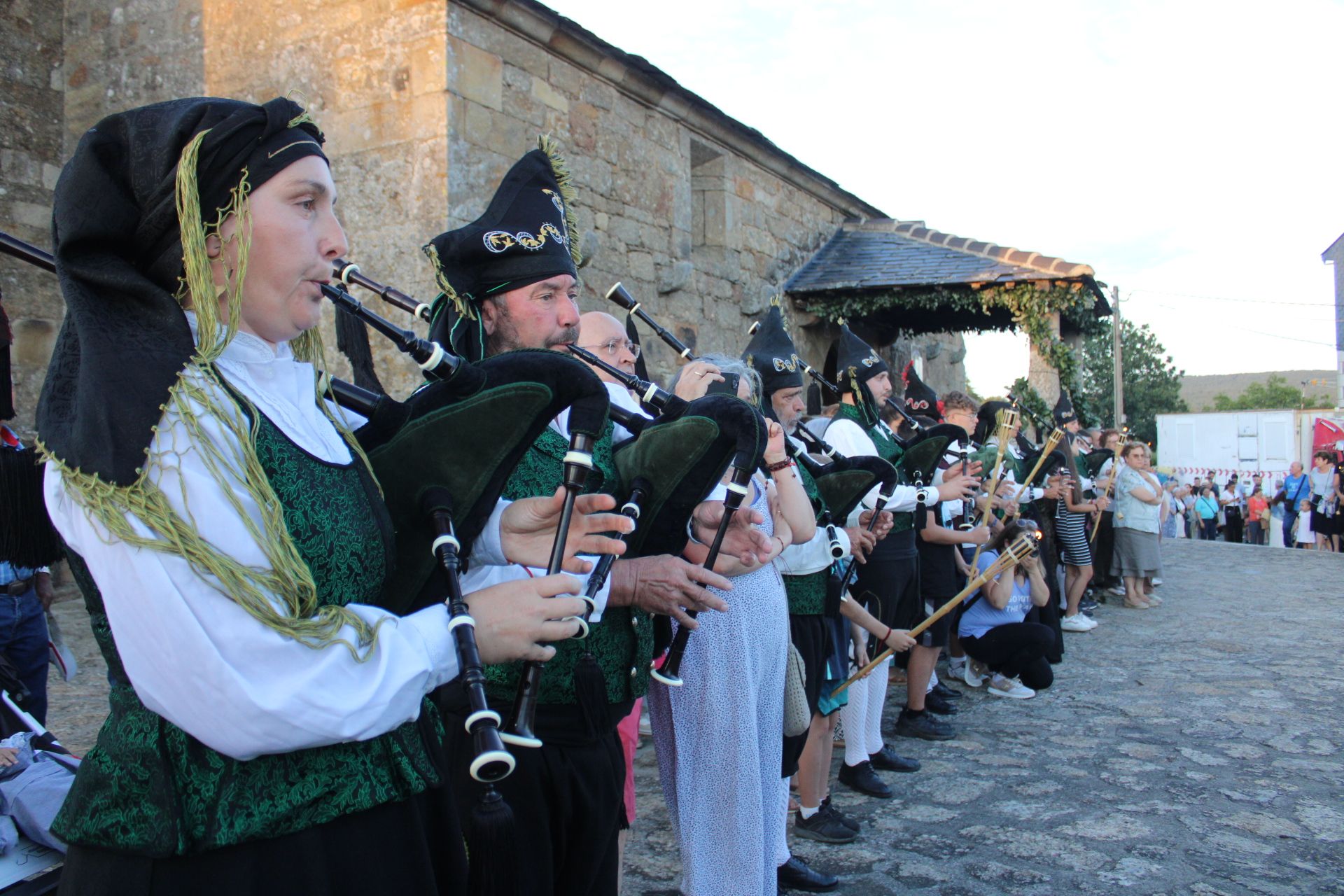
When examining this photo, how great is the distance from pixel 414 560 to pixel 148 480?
0.51 meters

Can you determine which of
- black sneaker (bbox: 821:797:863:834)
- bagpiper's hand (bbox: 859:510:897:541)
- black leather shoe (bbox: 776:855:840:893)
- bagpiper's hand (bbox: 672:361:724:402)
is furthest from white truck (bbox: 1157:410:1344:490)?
bagpiper's hand (bbox: 672:361:724:402)

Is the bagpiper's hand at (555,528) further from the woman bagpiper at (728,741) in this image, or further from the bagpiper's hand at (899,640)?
the bagpiper's hand at (899,640)

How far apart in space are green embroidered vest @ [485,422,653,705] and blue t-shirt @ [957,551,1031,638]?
4.13 meters

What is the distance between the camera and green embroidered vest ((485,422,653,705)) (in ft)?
6.77

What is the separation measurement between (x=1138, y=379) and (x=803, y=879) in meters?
42.9

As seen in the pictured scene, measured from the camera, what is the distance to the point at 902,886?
11.6ft

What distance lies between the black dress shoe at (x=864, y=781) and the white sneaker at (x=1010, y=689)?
2.11 m

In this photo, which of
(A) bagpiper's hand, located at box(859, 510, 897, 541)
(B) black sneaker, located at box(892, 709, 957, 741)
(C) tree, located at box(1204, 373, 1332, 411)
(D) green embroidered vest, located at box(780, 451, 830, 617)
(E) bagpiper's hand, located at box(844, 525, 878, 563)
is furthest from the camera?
(C) tree, located at box(1204, 373, 1332, 411)

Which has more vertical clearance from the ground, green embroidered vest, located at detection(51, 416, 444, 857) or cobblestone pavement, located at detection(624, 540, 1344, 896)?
green embroidered vest, located at detection(51, 416, 444, 857)

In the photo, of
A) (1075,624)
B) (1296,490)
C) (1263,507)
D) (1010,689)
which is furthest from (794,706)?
(1263,507)

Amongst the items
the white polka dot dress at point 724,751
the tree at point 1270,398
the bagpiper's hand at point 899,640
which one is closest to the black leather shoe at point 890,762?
the bagpiper's hand at point 899,640

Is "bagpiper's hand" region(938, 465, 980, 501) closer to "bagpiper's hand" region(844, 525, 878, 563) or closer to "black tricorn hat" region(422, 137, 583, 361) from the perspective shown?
"bagpiper's hand" region(844, 525, 878, 563)

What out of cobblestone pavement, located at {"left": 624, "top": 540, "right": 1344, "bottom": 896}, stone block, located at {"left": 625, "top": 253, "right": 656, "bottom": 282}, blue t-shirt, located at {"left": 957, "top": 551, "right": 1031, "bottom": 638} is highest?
stone block, located at {"left": 625, "top": 253, "right": 656, "bottom": 282}

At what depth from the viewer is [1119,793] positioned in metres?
4.52
